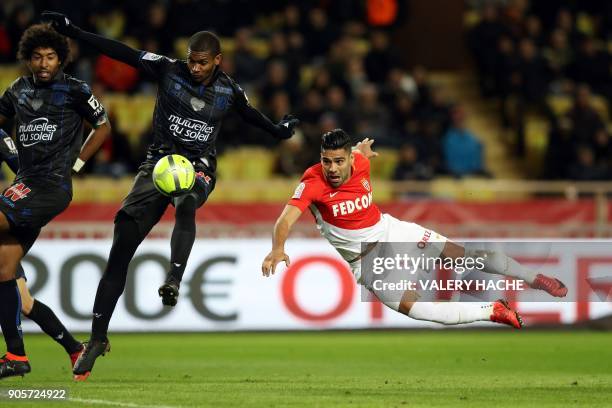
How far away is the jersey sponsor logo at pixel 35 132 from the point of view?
9.66m

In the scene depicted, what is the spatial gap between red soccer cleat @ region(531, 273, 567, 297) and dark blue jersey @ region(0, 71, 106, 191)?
3.72 m

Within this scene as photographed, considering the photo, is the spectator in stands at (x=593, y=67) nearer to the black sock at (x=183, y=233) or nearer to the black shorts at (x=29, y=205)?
the black sock at (x=183, y=233)

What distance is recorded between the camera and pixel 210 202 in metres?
16.3

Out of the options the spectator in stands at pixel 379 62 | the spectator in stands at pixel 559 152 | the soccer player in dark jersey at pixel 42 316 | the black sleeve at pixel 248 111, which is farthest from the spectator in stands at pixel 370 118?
the soccer player in dark jersey at pixel 42 316

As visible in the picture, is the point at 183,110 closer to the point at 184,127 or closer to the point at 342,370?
the point at 184,127

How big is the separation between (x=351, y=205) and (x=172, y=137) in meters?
1.58

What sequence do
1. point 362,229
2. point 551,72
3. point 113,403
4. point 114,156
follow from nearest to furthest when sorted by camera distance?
point 113,403, point 362,229, point 114,156, point 551,72

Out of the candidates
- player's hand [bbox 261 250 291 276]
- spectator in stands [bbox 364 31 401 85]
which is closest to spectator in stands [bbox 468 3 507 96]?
spectator in stands [bbox 364 31 401 85]

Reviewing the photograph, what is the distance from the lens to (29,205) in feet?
Result: 31.5

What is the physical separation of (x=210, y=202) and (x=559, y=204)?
4442 millimetres

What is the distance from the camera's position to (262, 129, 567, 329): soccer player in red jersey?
10.2 m

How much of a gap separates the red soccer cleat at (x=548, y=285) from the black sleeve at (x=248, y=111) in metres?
2.40

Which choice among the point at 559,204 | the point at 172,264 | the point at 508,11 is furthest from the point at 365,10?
the point at 172,264

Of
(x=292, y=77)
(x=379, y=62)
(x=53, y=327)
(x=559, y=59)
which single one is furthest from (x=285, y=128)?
(x=559, y=59)
